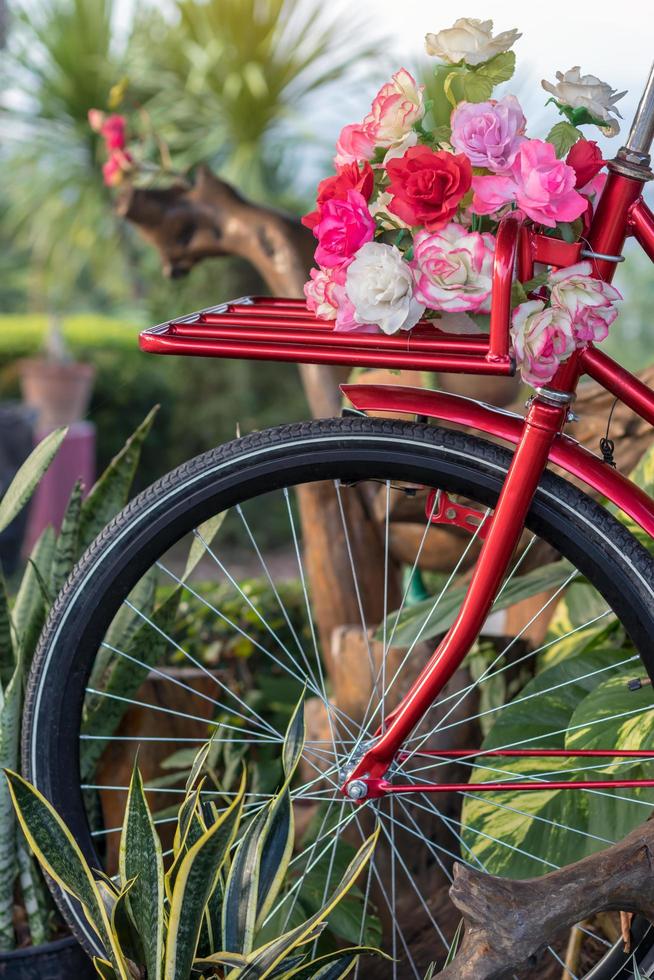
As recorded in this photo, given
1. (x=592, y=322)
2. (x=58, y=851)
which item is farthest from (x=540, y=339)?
(x=58, y=851)

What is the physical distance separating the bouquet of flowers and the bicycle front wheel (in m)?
0.16

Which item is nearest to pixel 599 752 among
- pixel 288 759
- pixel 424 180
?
pixel 288 759

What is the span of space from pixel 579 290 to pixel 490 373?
14 cm

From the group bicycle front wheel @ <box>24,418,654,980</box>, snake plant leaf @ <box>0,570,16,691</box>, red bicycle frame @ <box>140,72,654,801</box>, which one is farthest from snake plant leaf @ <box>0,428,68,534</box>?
red bicycle frame @ <box>140,72,654,801</box>

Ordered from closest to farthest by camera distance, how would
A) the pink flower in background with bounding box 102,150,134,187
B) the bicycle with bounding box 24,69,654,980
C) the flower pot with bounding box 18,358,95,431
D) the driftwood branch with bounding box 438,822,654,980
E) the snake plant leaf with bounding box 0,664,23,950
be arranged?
1. the driftwood branch with bounding box 438,822,654,980
2. the bicycle with bounding box 24,69,654,980
3. the snake plant leaf with bounding box 0,664,23,950
4. the pink flower in background with bounding box 102,150,134,187
5. the flower pot with bounding box 18,358,95,431

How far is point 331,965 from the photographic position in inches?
48.5

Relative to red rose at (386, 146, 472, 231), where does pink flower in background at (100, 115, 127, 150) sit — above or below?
above

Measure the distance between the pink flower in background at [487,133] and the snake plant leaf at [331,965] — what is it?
2.93 ft

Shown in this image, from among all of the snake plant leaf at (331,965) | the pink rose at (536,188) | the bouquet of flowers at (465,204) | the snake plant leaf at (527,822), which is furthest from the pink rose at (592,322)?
the snake plant leaf at (331,965)

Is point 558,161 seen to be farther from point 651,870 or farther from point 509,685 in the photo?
point 509,685

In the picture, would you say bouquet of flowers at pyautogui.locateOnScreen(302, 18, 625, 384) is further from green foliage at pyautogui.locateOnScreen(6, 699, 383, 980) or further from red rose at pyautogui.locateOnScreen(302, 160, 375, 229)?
green foliage at pyautogui.locateOnScreen(6, 699, 383, 980)

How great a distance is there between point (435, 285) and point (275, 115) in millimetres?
5656

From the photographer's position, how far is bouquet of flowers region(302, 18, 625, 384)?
1155 mm

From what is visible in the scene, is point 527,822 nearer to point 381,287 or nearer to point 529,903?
point 529,903
